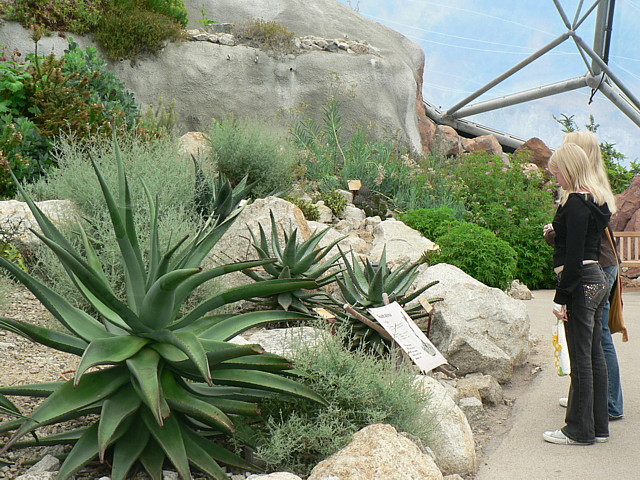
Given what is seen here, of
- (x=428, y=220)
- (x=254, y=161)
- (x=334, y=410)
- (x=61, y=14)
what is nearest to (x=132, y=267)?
(x=334, y=410)

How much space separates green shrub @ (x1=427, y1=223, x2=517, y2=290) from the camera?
689 cm

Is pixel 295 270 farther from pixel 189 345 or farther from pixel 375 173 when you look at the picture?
pixel 375 173

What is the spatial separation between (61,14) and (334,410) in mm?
12578

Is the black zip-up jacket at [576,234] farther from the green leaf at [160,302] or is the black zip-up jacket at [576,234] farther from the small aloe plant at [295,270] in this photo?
the green leaf at [160,302]

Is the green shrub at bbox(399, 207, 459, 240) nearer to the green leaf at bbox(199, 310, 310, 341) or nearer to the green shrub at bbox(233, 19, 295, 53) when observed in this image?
the green leaf at bbox(199, 310, 310, 341)

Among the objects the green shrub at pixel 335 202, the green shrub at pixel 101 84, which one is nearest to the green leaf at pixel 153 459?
the green shrub at pixel 335 202

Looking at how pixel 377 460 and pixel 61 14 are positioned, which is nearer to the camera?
pixel 377 460

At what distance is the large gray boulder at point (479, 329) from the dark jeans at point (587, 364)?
1.16m

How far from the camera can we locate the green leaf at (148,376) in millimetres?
2363

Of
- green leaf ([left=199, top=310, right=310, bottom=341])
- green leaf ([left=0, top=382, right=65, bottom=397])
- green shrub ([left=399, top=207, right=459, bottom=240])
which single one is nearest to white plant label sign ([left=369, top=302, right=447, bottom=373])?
green leaf ([left=199, top=310, right=310, bottom=341])

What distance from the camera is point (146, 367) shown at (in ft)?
8.50

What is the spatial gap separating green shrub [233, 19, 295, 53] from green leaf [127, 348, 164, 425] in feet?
43.2

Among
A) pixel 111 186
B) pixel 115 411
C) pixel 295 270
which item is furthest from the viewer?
pixel 111 186

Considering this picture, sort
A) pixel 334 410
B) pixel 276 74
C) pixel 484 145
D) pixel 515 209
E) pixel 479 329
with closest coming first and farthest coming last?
1. pixel 334 410
2. pixel 479 329
3. pixel 515 209
4. pixel 276 74
5. pixel 484 145
